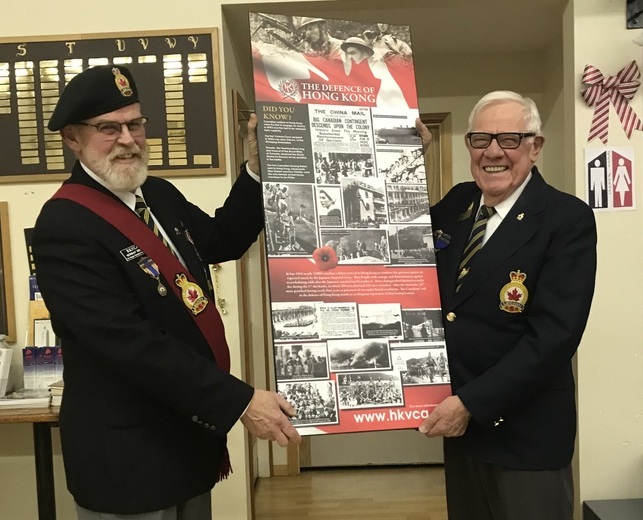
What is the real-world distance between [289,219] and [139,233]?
0.36 m

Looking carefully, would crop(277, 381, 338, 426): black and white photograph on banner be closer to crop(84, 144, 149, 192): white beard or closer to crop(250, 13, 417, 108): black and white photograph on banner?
crop(84, 144, 149, 192): white beard

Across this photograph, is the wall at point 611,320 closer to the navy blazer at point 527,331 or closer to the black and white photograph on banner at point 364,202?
the navy blazer at point 527,331

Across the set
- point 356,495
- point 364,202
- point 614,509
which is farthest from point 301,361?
point 356,495

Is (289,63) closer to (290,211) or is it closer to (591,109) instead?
(290,211)

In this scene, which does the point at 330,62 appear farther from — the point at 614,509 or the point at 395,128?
the point at 614,509

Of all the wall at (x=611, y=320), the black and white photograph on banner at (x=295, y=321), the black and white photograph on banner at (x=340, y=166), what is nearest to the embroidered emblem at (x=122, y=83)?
the black and white photograph on banner at (x=340, y=166)

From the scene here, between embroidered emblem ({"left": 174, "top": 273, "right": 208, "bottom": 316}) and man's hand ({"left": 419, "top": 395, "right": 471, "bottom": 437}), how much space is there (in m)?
0.62

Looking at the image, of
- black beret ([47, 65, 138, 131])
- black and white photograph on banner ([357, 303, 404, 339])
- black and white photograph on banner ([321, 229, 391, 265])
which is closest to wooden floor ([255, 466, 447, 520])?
black and white photograph on banner ([357, 303, 404, 339])

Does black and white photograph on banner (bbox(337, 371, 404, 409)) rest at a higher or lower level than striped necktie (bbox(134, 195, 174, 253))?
lower

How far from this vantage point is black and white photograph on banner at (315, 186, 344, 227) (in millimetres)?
1478

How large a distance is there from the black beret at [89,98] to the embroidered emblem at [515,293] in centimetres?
103

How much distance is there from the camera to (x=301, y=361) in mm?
1401

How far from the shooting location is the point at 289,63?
151 centimetres

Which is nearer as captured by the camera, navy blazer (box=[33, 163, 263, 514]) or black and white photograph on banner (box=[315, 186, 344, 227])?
navy blazer (box=[33, 163, 263, 514])
